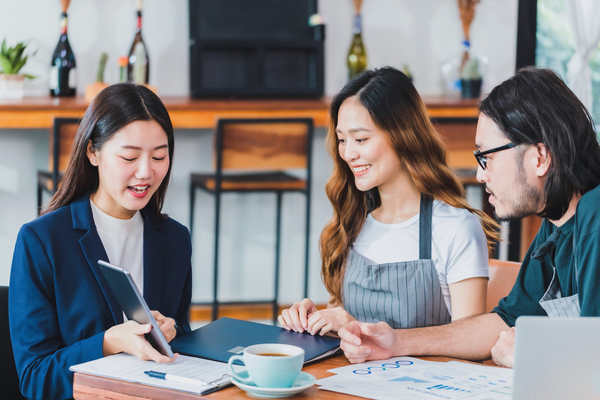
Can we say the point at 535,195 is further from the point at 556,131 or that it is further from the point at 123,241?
the point at 123,241

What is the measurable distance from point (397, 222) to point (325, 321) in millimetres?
453

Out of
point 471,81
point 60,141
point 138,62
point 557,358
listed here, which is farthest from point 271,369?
point 471,81

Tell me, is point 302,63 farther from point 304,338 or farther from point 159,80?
point 304,338

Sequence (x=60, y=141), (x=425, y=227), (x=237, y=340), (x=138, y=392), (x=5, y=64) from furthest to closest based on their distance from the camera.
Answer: (x=5, y=64) < (x=60, y=141) < (x=425, y=227) < (x=237, y=340) < (x=138, y=392)

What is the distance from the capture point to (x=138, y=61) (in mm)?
3291

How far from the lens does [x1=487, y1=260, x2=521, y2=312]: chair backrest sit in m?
1.78

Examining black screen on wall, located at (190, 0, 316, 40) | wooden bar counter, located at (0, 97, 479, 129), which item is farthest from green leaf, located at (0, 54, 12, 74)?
black screen on wall, located at (190, 0, 316, 40)

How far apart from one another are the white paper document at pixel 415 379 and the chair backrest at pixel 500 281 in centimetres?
57

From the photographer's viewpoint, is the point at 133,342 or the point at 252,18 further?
the point at 252,18

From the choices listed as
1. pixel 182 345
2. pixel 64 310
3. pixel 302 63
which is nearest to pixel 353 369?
pixel 182 345

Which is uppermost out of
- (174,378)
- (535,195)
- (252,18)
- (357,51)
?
(252,18)

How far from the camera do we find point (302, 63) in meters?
3.53

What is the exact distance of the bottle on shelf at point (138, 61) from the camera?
129 inches

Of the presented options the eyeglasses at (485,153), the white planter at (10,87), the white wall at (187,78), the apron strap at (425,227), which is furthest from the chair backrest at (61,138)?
the eyeglasses at (485,153)
